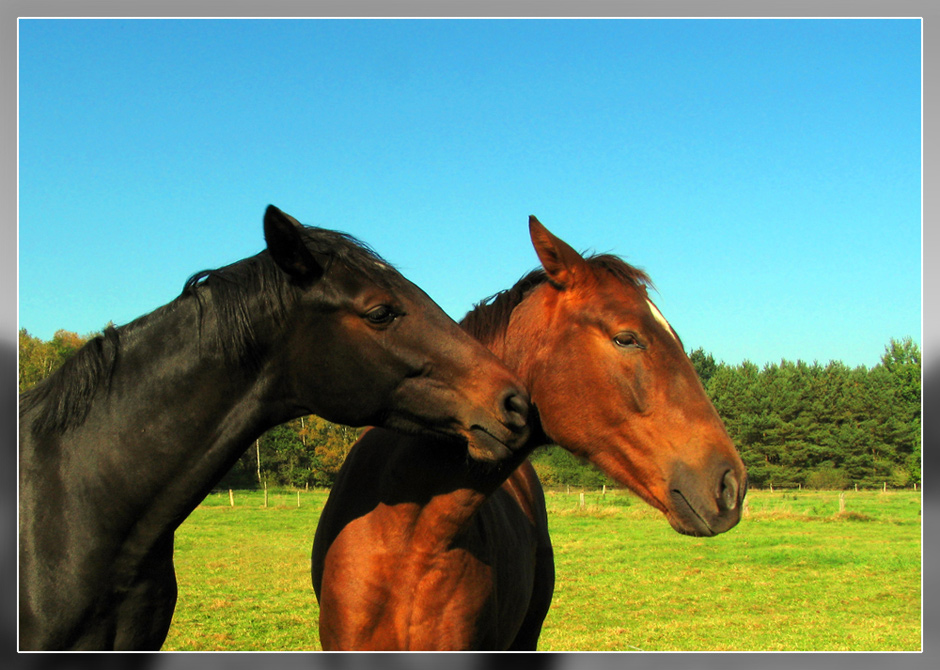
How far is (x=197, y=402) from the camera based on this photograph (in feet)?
8.98

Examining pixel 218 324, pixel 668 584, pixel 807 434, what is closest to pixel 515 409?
pixel 218 324

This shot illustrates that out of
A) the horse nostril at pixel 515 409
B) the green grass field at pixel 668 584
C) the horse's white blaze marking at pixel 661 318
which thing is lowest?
the green grass field at pixel 668 584

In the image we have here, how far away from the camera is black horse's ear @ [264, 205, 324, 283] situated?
2719mm

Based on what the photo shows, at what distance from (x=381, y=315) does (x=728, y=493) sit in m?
1.64

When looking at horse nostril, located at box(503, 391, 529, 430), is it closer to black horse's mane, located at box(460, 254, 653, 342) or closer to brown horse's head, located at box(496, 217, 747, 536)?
brown horse's head, located at box(496, 217, 747, 536)

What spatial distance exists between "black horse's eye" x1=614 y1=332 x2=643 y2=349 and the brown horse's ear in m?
0.43

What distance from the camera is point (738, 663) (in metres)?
2.61

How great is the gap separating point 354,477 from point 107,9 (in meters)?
2.59

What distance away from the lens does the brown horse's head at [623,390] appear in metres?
2.88

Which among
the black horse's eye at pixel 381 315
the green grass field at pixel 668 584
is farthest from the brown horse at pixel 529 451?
the green grass field at pixel 668 584

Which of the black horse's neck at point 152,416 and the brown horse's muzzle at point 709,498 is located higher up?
the black horse's neck at point 152,416

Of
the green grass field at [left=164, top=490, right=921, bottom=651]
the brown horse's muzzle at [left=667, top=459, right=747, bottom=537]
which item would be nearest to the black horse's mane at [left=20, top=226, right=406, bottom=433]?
the brown horse's muzzle at [left=667, top=459, right=747, bottom=537]

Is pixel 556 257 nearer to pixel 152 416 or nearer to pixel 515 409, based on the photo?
pixel 515 409

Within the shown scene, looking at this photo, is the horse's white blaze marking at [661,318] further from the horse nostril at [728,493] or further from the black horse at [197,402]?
the black horse at [197,402]
